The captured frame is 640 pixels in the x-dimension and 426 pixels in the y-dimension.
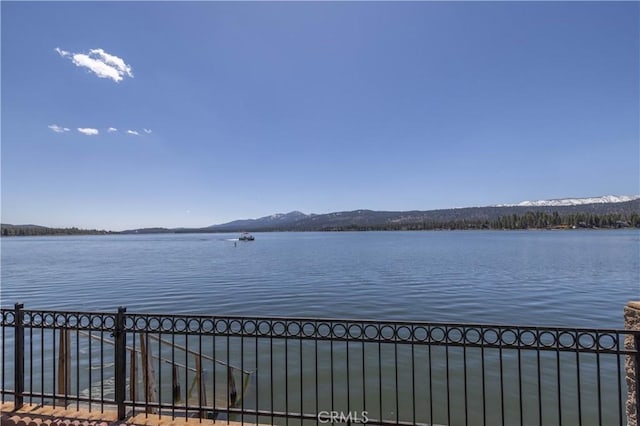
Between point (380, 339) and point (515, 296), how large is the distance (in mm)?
19673

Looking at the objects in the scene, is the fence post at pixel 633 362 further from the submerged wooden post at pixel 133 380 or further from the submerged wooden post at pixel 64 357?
the submerged wooden post at pixel 64 357

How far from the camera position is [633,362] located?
4.21 m

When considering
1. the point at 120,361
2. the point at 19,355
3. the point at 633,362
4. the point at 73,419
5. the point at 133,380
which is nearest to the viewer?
the point at 633,362

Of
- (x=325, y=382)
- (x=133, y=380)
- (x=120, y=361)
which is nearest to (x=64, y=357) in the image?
(x=133, y=380)

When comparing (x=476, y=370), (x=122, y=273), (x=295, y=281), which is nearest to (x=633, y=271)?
(x=295, y=281)

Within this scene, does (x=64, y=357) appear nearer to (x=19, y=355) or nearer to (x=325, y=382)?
(x=19, y=355)

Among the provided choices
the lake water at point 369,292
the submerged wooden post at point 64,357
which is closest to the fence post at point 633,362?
the submerged wooden post at point 64,357

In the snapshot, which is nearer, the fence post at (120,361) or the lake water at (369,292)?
the fence post at (120,361)

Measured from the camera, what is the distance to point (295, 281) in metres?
28.5

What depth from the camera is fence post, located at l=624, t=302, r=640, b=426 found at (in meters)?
3.93

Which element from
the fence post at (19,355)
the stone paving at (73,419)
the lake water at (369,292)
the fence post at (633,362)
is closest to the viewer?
the fence post at (633,362)

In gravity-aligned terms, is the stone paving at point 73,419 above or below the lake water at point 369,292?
above

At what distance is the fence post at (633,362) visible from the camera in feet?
12.9

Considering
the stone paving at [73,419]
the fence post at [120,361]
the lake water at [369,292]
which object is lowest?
the lake water at [369,292]
